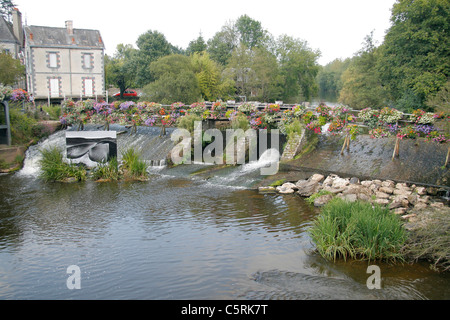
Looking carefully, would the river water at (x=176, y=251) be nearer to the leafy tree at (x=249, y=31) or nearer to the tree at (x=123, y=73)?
the tree at (x=123, y=73)

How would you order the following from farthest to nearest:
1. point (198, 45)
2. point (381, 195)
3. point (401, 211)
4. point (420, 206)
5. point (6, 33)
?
point (198, 45) → point (6, 33) → point (381, 195) → point (420, 206) → point (401, 211)

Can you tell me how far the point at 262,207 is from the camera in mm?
11180

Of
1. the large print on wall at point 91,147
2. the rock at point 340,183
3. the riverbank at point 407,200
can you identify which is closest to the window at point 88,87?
the large print on wall at point 91,147

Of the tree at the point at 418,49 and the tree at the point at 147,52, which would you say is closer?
the tree at the point at 418,49

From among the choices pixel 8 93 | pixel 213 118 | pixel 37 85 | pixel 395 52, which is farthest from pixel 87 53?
pixel 395 52

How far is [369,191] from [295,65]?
3855 cm

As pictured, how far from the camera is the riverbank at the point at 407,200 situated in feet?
22.7

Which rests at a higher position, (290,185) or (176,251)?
(290,185)

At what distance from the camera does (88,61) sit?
39.2m

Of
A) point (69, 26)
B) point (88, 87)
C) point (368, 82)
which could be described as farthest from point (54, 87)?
point (368, 82)

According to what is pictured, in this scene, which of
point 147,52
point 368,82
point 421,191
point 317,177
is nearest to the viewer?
point 421,191

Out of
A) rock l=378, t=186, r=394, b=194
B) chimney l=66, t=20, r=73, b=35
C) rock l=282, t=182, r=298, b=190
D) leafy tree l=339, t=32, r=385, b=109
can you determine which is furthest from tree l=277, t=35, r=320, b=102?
rock l=378, t=186, r=394, b=194

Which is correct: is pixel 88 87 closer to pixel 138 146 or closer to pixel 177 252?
pixel 138 146

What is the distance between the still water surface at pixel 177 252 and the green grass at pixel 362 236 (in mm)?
290
